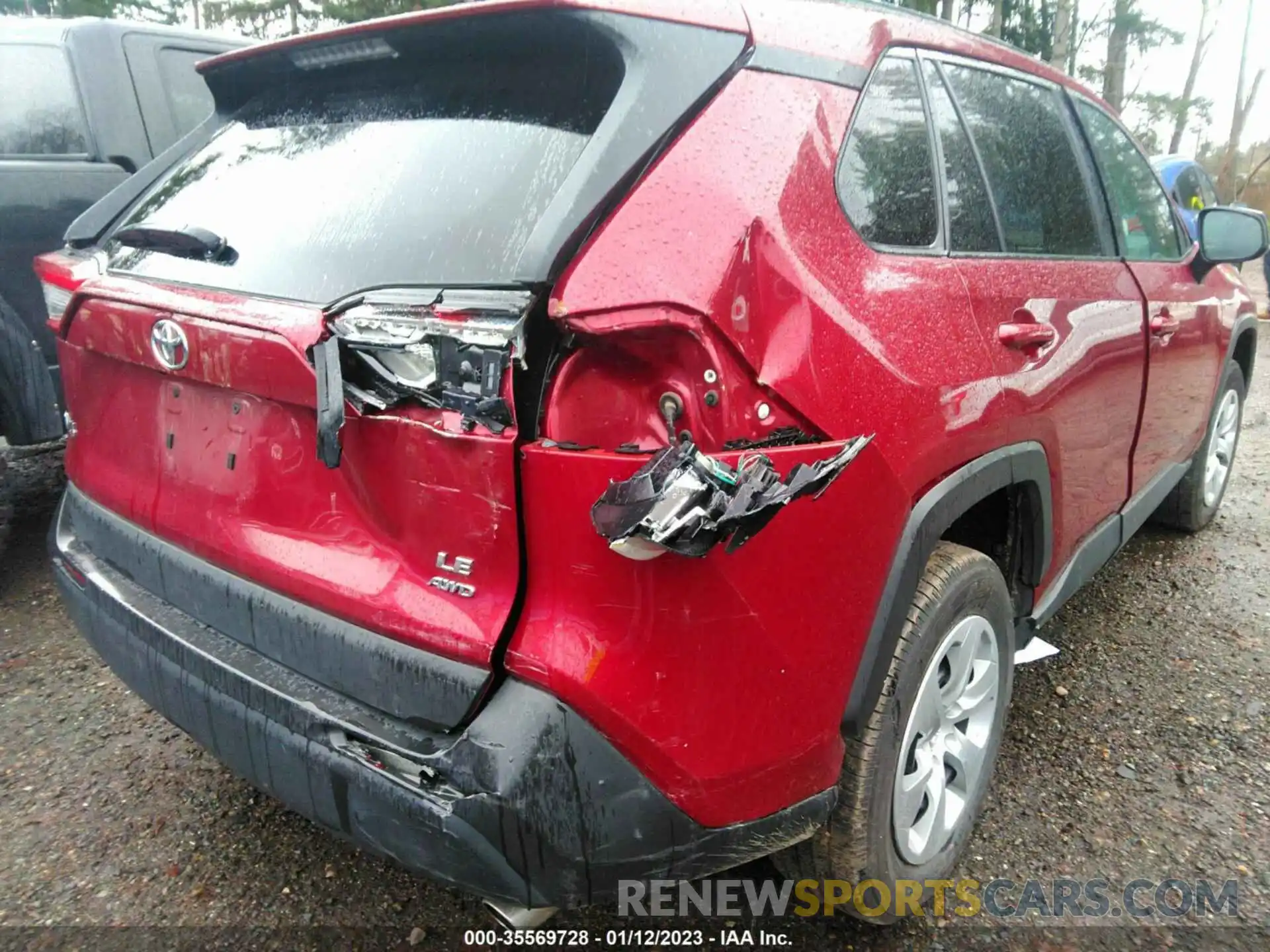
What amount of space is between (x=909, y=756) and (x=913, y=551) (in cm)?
54

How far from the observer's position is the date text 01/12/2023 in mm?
2020

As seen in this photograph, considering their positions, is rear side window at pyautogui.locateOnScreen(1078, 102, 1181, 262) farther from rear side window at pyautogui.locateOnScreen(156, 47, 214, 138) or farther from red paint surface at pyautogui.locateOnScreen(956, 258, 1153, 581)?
rear side window at pyautogui.locateOnScreen(156, 47, 214, 138)

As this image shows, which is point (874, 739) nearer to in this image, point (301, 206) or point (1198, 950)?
point (1198, 950)

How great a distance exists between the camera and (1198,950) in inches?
78.8

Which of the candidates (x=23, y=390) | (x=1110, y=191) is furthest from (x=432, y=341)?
(x=23, y=390)

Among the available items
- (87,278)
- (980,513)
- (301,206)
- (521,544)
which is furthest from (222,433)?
(980,513)

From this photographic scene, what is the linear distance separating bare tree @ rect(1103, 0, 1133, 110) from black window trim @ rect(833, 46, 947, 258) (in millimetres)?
19828

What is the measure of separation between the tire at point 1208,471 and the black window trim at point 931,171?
2683 mm

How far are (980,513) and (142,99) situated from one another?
4341 millimetres

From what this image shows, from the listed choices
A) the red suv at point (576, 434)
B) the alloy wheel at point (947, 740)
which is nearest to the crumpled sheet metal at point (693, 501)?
the red suv at point (576, 434)

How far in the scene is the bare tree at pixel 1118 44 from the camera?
18453 millimetres

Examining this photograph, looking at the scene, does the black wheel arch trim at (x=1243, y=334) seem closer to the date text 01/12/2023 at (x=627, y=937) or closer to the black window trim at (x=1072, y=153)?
the black window trim at (x=1072, y=153)

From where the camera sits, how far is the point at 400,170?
1.73 meters

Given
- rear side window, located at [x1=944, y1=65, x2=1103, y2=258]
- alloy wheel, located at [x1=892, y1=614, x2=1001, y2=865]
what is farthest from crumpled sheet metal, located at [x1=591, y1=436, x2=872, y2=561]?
rear side window, located at [x1=944, y1=65, x2=1103, y2=258]
